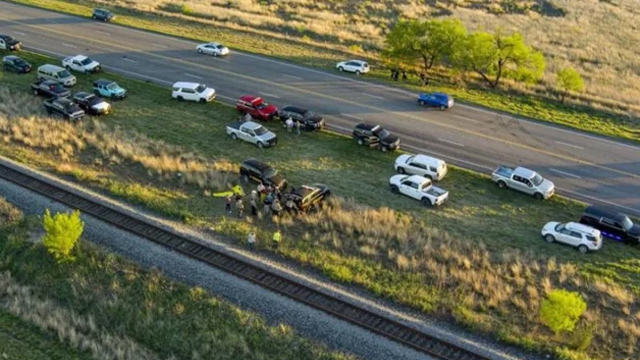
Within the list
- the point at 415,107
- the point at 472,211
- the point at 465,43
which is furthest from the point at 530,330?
the point at 465,43

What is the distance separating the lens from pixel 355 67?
56.8 meters

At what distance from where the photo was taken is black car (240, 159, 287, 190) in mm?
37312

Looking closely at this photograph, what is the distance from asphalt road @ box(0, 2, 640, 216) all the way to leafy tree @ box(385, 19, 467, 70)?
5226mm

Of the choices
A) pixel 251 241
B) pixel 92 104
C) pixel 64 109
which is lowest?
pixel 251 241

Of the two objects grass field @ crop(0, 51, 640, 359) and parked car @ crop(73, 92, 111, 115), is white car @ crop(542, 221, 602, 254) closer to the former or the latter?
grass field @ crop(0, 51, 640, 359)

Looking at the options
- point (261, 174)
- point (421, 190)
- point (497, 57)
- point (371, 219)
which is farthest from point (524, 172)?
A: point (497, 57)

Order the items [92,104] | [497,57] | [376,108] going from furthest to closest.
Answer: [497,57], [376,108], [92,104]

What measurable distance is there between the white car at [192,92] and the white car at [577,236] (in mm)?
28723

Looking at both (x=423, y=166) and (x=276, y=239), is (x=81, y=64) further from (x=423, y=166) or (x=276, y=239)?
(x=423, y=166)

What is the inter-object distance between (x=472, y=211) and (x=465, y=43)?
77.3 feet

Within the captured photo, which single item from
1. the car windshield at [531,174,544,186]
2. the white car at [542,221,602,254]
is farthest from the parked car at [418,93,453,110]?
the white car at [542,221,602,254]

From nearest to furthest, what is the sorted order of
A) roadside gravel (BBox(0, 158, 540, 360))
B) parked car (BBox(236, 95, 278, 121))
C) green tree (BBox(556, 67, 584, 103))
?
roadside gravel (BBox(0, 158, 540, 360)) < parked car (BBox(236, 95, 278, 121)) < green tree (BBox(556, 67, 584, 103))

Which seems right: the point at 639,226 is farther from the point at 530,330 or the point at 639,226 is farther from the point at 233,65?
the point at 233,65

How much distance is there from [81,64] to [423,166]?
3258 centimetres
